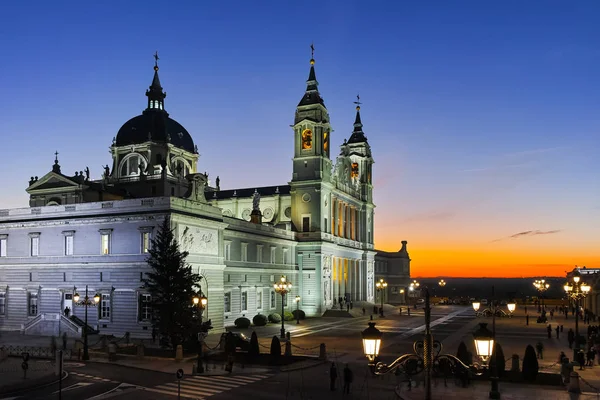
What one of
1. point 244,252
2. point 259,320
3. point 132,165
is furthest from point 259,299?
point 132,165

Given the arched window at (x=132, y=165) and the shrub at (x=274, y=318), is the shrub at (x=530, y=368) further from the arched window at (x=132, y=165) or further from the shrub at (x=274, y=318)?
the arched window at (x=132, y=165)

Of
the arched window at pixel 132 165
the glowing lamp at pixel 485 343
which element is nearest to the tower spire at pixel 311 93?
Answer: the arched window at pixel 132 165

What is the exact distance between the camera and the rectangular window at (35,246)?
55938mm

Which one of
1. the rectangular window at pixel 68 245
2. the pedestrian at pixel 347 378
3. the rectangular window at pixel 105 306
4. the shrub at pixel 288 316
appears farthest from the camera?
the shrub at pixel 288 316

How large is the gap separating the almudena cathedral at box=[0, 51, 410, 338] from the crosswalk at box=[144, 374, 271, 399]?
19510mm

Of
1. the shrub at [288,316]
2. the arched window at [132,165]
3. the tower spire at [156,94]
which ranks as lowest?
the shrub at [288,316]

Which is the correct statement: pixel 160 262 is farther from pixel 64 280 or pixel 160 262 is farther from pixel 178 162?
pixel 178 162

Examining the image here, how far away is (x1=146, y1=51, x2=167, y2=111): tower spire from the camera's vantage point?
85938 millimetres

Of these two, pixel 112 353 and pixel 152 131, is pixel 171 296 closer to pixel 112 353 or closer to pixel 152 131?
pixel 112 353

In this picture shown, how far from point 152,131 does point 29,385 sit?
55.3 metres

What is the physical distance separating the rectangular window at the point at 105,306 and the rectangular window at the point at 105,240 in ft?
12.4

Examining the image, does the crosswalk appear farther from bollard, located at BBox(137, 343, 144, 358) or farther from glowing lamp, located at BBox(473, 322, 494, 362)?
glowing lamp, located at BBox(473, 322, 494, 362)

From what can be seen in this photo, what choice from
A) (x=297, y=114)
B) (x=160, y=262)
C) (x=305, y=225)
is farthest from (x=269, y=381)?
(x=297, y=114)

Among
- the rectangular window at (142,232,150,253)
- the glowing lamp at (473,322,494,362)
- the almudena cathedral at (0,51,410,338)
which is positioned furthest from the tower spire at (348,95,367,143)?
the glowing lamp at (473,322,494,362)
